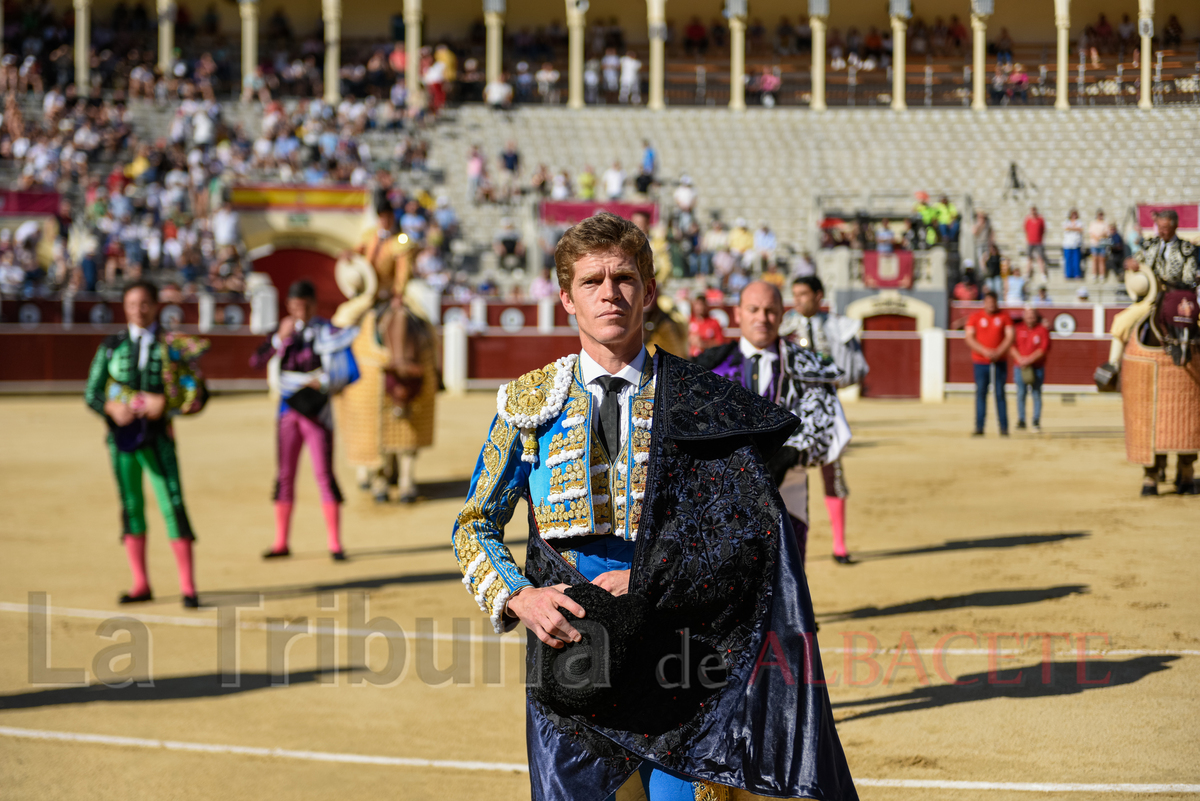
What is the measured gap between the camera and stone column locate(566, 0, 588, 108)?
28.1 meters

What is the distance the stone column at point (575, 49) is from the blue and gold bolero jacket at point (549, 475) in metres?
26.2

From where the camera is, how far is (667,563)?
205 cm

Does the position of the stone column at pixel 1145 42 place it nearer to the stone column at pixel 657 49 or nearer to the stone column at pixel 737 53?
the stone column at pixel 737 53

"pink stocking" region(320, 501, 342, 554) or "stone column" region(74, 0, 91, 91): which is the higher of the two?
"stone column" region(74, 0, 91, 91)

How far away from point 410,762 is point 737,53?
85.7 ft

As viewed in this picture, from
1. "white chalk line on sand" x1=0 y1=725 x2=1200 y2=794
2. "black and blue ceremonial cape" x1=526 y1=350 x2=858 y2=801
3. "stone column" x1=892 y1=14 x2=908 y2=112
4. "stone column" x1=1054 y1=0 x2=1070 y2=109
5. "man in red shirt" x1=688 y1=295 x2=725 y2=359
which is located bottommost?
"white chalk line on sand" x1=0 y1=725 x2=1200 y2=794

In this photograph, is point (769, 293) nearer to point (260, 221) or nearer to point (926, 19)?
point (926, 19)

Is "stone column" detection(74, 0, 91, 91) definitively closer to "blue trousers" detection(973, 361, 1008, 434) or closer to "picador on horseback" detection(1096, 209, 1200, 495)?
"blue trousers" detection(973, 361, 1008, 434)

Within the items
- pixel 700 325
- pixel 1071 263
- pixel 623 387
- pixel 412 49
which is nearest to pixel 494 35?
pixel 412 49

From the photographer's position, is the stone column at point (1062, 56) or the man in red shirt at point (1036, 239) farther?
the man in red shirt at point (1036, 239)

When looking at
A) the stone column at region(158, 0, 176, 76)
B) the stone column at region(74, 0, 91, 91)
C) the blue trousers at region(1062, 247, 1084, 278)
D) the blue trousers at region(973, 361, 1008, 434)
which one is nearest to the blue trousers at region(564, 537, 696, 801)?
the blue trousers at region(1062, 247, 1084, 278)

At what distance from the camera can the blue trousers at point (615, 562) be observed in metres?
2.10

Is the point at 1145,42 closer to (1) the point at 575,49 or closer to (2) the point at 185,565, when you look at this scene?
(2) the point at 185,565

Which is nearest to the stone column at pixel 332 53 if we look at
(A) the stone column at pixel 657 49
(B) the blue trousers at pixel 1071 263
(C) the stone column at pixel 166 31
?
(C) the stone column at pixel 166 31
